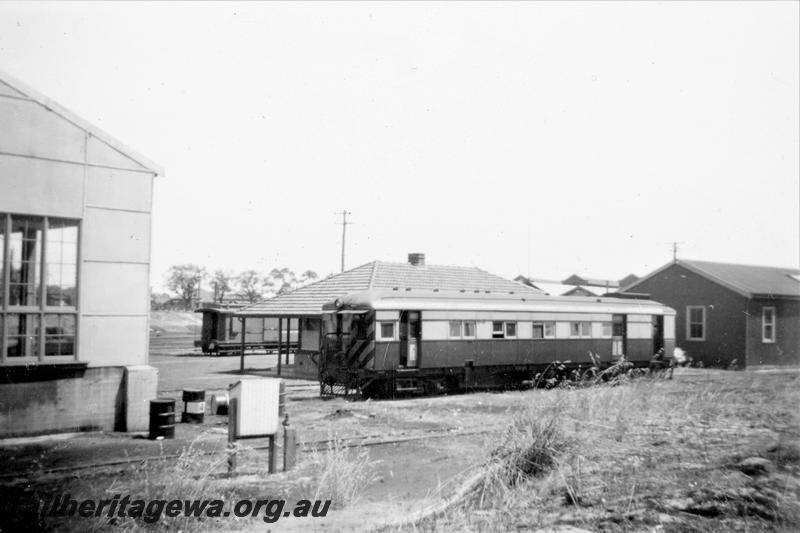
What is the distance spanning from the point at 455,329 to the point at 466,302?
90 cm

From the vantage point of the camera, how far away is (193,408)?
13.2 meters

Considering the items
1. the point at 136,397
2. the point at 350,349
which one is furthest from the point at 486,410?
the point at 136,397

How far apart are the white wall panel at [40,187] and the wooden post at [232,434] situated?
5.12m

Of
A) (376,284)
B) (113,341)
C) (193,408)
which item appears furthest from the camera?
(376,284)

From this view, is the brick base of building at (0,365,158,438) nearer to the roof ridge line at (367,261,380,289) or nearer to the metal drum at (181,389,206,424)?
the metal drum at (181,389,206,424)

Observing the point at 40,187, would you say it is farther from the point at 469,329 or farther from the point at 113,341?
the point at 469,329

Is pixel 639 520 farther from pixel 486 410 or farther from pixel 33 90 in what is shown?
pixel 33 90

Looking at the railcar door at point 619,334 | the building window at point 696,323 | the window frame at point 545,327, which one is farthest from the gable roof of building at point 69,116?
the building window at point 696,323

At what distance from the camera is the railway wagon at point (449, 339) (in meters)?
17.5

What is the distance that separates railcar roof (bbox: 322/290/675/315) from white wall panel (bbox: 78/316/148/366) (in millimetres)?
6530

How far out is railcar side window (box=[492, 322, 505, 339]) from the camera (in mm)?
19359

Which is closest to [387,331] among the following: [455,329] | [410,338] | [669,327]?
[410,338]

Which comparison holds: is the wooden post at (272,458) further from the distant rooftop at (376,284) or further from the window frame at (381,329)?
the distant rooftop at (376,284)

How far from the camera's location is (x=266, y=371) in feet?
85.9
